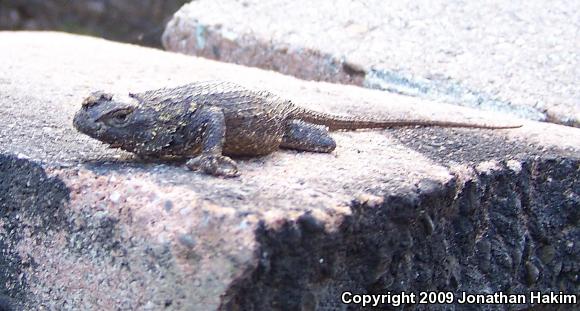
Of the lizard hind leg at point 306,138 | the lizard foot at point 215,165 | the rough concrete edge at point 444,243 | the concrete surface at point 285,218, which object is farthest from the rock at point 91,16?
the lizard foot at point 215,165

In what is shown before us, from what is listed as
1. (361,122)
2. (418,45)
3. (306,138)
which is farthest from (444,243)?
(418,45)

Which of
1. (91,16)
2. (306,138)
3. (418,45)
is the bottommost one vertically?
(91,16)

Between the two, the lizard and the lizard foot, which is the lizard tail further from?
the lizard foot

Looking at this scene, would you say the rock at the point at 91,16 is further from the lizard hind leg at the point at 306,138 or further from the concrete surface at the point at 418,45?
the lizard hind leg at the point at 306,138

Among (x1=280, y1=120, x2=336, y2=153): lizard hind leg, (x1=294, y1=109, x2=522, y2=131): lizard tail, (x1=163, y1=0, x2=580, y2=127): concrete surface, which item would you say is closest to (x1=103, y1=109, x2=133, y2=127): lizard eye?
(x1=280, y1=120, x2=336, y2=153): lizard hind leg

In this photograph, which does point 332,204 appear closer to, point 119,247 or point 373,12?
point 119,247

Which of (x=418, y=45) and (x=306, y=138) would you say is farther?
(x=418, y=45)

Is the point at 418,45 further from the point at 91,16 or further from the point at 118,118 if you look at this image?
the point at 91,16

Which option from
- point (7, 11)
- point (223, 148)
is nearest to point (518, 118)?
point (223, 148)
